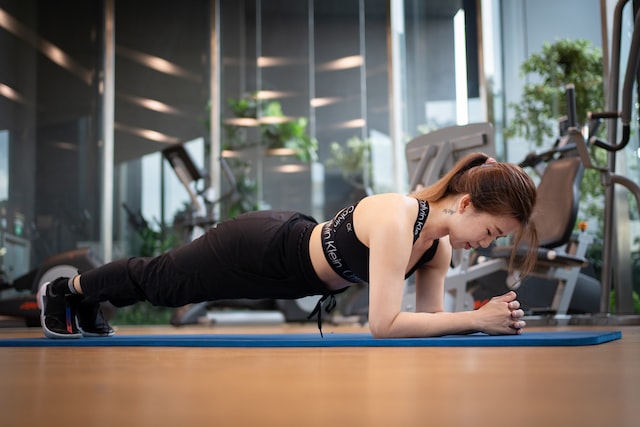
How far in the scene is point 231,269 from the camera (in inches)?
94.0

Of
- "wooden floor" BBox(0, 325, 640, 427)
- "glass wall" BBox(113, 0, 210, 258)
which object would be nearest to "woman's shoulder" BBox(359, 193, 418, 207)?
"wooden floor" BBox(0, 325, 640, 427)

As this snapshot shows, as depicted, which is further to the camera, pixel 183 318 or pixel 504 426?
pixel 183 318

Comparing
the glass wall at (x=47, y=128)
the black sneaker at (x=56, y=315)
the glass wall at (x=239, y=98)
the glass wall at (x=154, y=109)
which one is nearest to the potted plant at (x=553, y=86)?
the glass wall at (x=239, y=98)

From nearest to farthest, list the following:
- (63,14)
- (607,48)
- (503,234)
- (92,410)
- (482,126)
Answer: (92,410) < (503,234) < (482,126) < (607,48) < (63,14)

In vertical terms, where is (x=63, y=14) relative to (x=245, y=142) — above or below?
above

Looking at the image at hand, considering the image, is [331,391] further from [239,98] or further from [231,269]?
[239,98]

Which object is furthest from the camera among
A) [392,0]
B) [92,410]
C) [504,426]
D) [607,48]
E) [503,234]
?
[392,0]

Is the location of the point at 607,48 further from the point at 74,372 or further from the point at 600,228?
the point at 74,372

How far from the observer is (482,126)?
4008 millimetres

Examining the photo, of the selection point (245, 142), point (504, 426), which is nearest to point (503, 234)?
point (504, 426)

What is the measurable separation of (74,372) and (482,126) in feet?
9.91

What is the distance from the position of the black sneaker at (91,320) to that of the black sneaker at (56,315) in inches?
1.6

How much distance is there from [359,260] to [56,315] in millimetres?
1069

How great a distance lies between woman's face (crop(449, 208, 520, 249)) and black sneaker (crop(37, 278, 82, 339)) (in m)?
1.29
